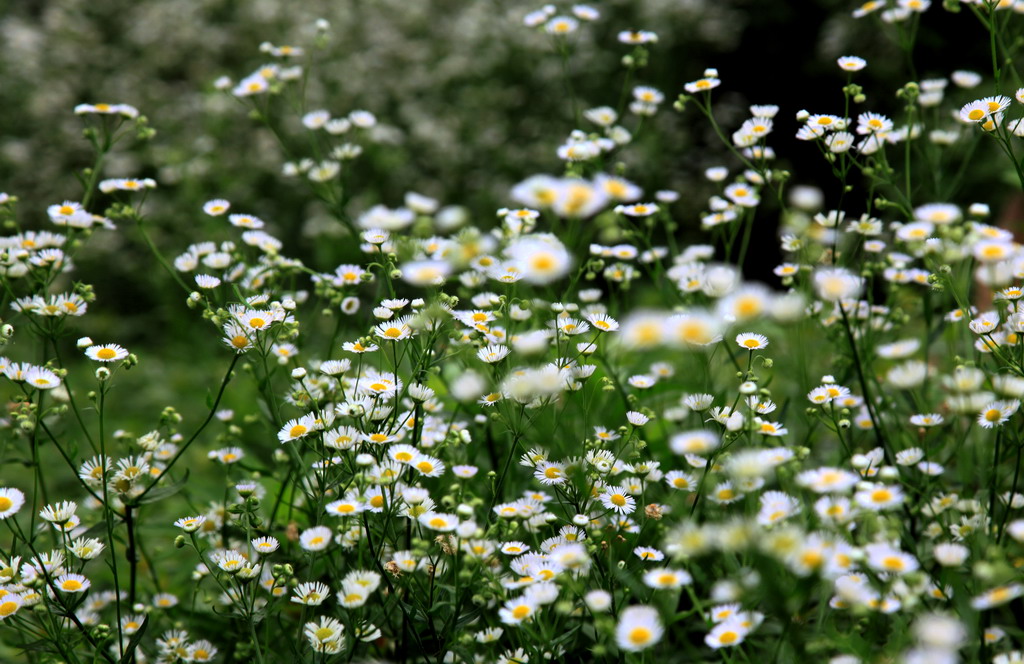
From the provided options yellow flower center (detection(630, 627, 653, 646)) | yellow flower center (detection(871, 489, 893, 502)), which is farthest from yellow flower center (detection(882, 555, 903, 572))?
yellow flower center (detection(630, 627, 653, 646))

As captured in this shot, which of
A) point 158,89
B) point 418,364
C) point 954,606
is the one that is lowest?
point 158,89

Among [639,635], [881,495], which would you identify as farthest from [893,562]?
[639,635]

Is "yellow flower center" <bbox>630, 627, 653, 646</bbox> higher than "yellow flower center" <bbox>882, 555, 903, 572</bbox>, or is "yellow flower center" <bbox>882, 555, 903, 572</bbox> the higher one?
"yellow flower center" <bbox>882, 555, 903, 572</bbox>

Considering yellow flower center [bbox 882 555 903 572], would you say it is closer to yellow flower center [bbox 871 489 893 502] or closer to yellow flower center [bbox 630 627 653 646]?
yellow flower center [bbox 871 489 893 502]

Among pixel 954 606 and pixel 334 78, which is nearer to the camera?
pixel 954 606

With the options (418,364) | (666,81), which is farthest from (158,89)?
(418,364)

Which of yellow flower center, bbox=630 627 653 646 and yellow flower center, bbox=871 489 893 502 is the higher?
yellow flower center, bbox=871 489 893 502

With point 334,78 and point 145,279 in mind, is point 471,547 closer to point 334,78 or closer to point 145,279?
point 145,279

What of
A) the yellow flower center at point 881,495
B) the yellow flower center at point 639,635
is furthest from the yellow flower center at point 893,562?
the yellow flower center at point 639,635

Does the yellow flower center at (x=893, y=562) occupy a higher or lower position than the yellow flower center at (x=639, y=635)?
higher

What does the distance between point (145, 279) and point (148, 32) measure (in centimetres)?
183

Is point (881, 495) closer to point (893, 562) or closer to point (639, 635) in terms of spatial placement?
point (893, 562)

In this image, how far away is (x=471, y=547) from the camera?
50.2 inches

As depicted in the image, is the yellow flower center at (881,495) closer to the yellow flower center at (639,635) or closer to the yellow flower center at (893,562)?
the yellow flower center at (893,562)
